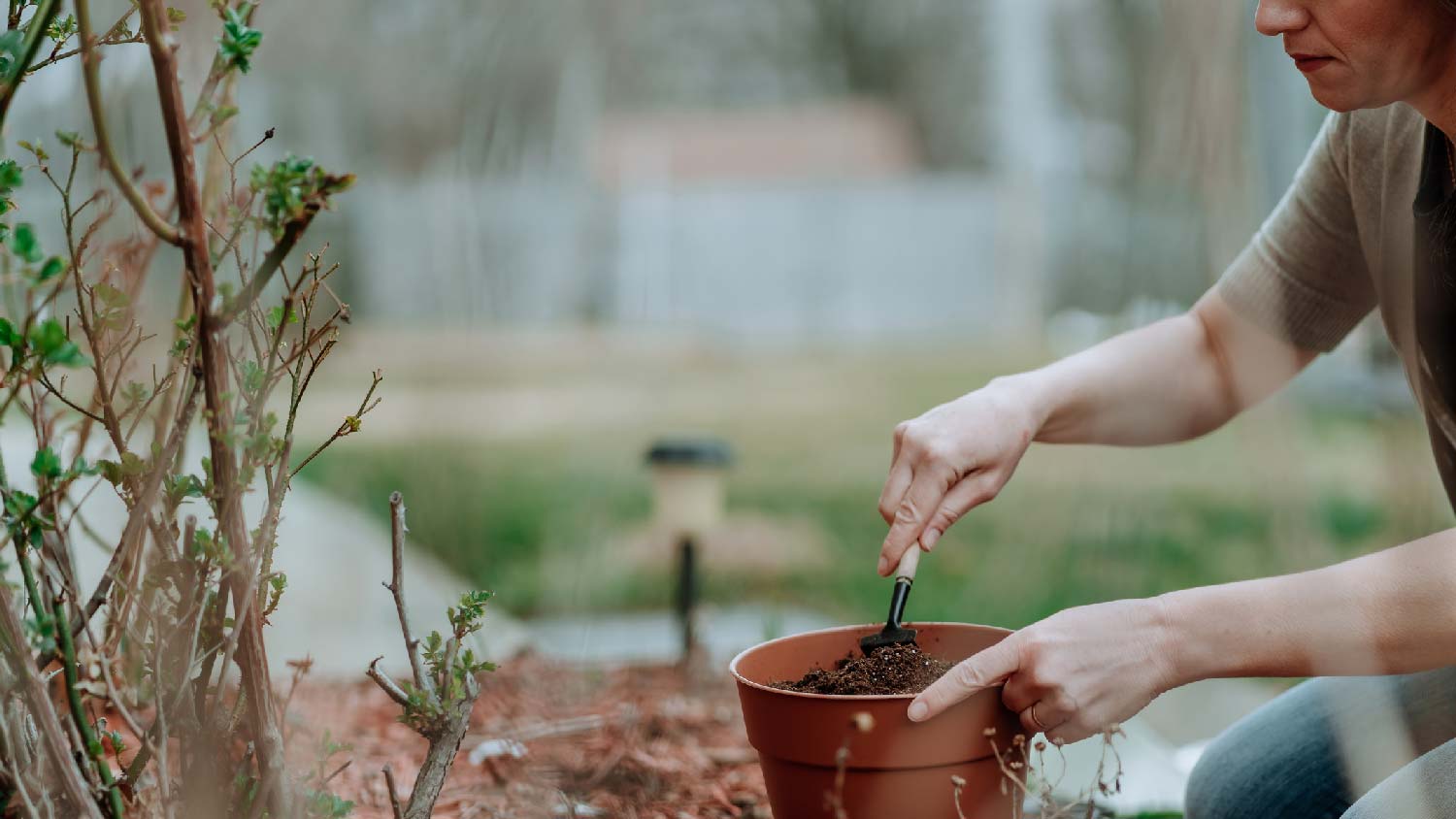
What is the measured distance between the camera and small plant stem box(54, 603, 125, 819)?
74 cm

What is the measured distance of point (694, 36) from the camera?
344 inches

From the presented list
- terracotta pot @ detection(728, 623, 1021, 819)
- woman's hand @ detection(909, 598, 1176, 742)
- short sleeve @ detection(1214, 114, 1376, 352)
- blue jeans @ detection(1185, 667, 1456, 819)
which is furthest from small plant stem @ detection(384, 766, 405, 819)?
short sleeve @ detection(1214, 114, 1376, 352)

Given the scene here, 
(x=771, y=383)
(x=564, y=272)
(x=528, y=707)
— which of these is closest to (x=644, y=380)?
(x=771, y=383)

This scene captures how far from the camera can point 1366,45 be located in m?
0.96

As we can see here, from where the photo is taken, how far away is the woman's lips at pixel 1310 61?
0.99 meters

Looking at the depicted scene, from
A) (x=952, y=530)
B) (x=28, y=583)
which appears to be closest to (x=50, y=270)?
(x=28, y=583)

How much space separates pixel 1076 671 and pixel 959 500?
0.23 metres

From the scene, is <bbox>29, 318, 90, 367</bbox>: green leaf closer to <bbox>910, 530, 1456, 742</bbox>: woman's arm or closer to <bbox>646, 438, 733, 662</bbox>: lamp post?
<bbox>910, 530, 1456, 742</bbox>: woman's arm

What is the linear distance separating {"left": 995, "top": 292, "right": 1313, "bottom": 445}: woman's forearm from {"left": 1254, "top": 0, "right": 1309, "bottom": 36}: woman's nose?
360mm

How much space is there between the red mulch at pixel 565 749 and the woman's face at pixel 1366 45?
0.89 m

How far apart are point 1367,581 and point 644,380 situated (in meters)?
4.77

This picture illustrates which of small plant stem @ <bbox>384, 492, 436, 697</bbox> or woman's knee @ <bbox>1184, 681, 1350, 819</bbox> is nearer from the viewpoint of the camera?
small plant stem @ <bbox>384, 492, 436, 697</bbox>

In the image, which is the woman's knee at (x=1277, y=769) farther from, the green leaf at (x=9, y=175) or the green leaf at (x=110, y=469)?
the green leaf at (x=9, y=175)

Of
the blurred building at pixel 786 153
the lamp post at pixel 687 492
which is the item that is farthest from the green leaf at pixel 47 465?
the lamp post at pixel 687 492
